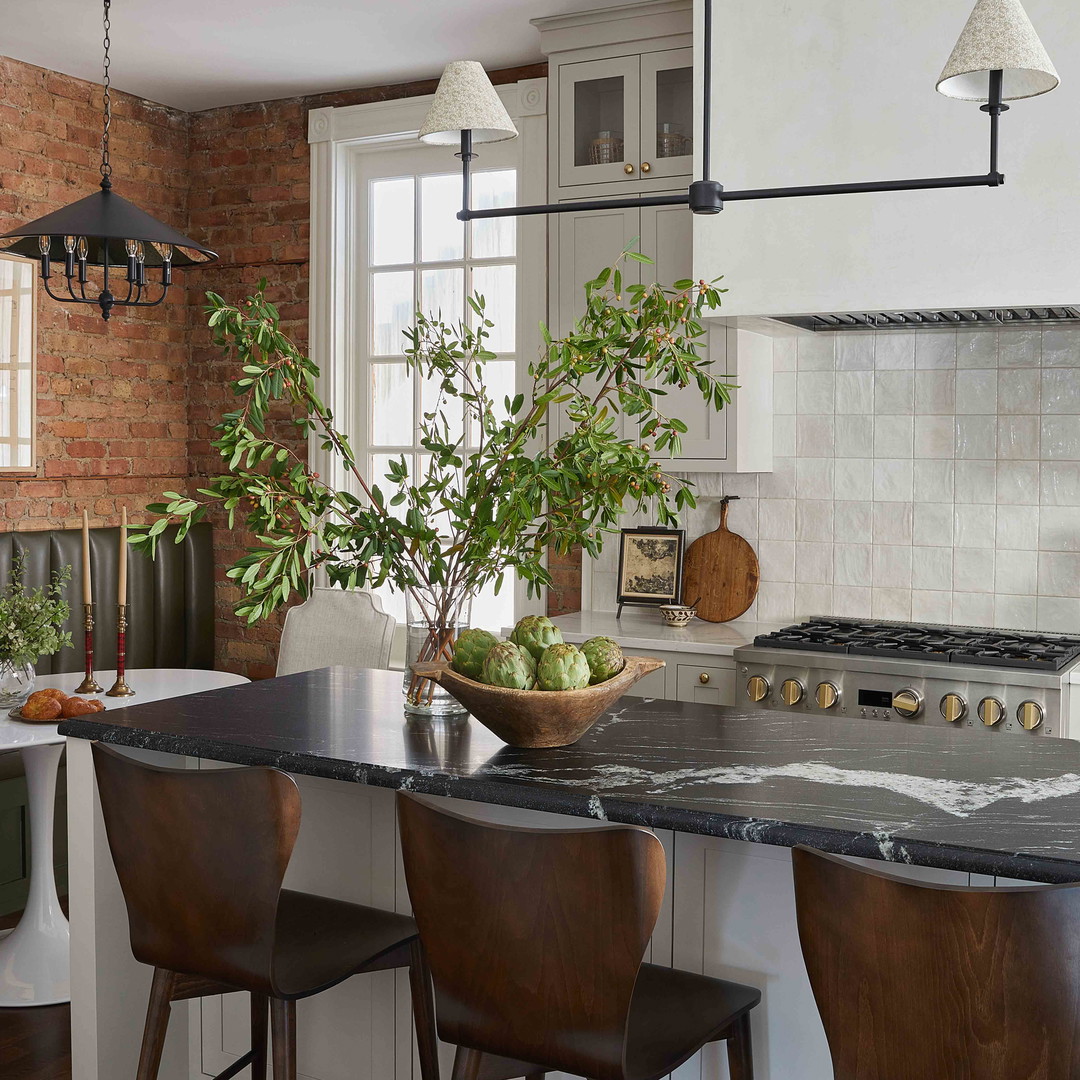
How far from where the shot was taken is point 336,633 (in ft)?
13.6

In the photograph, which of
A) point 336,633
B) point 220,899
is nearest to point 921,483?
point 336,633

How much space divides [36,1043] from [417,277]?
3067 mm

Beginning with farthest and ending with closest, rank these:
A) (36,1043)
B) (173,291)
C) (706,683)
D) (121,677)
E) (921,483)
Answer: (173,291) < (921,483) < (706,683) < (121,677) < (36,1043)

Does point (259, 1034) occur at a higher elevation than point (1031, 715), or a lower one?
lower

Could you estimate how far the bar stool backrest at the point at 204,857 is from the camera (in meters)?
1.77

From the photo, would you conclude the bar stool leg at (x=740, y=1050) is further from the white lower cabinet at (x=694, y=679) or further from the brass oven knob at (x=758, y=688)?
the white lower cabinet at (x=694, y=679)

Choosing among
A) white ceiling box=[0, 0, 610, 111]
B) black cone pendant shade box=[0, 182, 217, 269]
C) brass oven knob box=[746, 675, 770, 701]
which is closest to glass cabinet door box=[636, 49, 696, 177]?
white ceiling box=[0, 0, 610, 111]

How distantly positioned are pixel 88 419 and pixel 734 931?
12.1ft

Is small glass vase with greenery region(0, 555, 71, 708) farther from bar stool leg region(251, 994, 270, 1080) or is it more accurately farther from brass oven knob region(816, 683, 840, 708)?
brass oven knob region(816, 683, 840, 708)

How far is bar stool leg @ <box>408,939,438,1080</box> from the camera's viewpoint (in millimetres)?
2008

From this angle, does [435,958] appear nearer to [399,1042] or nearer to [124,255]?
[399,1042]

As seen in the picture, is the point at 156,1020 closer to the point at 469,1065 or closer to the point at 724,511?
the point at 469,1065

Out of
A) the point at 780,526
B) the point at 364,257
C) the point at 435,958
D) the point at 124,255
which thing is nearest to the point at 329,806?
the point at 435,958

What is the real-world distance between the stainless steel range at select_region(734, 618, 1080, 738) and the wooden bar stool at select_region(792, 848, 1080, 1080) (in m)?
1.94
